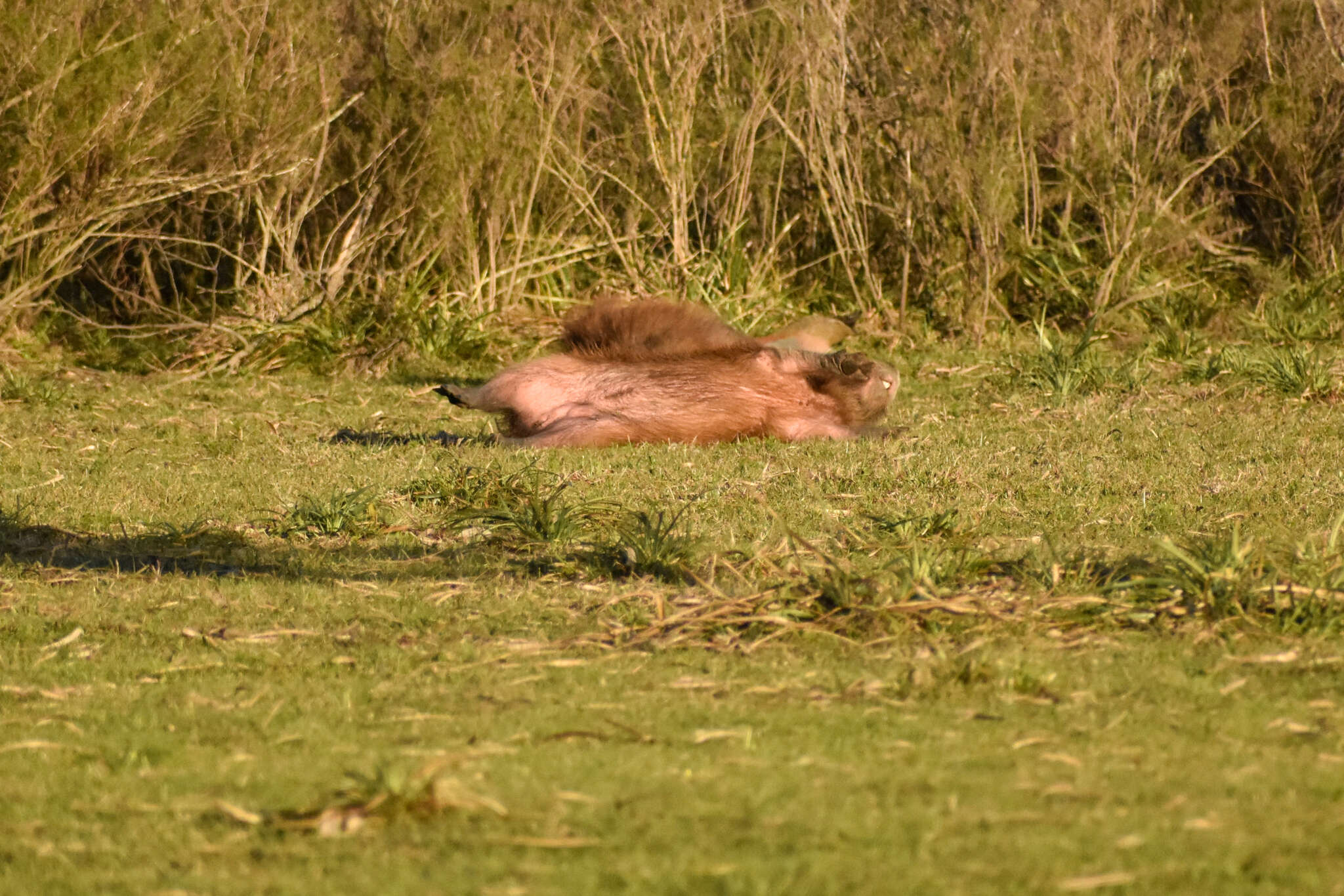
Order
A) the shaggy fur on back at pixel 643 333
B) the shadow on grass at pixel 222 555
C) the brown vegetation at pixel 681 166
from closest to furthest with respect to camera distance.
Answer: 1. the shadow on grass at pixel 222 555
2. the shaggy fur on back at pixel 643 333
3. the brown vegetation at pixel 681 166

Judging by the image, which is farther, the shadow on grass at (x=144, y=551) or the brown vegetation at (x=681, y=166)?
the brown vegetation at (x=681, y=166)

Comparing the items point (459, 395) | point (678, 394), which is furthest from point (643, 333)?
point (459, 395)

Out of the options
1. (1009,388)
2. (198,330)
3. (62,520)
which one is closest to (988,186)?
(1009,388)

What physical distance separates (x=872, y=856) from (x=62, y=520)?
12.5 ft

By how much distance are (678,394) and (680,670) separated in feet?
11.6

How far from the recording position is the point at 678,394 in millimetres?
6793

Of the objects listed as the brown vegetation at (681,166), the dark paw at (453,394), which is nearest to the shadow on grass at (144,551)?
the dark paw at (453,394)

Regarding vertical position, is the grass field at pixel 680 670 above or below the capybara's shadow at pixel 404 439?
above

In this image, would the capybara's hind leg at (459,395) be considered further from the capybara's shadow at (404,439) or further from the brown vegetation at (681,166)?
the brown vegetation at (681,166)

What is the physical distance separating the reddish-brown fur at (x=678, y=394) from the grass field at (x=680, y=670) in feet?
0.81

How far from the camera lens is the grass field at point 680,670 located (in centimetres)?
229

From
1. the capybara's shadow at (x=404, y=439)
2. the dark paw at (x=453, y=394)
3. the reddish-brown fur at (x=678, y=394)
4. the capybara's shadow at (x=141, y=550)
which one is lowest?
the capybara's shadow at (x=404, y=439)

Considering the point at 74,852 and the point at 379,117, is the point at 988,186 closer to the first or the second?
the point at 379,117

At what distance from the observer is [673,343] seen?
7.10 metres
